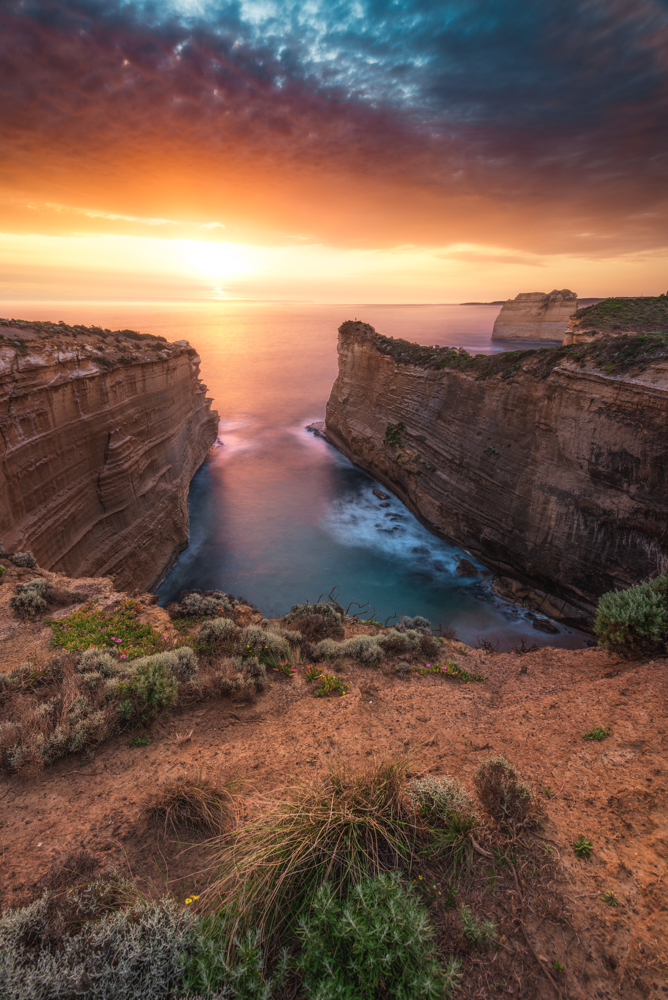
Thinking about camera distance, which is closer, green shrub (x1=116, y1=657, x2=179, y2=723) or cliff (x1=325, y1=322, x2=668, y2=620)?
green shrub (x1=116, y1=657, x2=179, y2=723)

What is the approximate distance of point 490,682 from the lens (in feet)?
27.8

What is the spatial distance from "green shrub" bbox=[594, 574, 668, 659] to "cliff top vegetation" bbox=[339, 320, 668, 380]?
9.50 meters

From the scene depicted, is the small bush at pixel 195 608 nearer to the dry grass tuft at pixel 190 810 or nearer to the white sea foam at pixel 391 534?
the dry grass tuft at pixel 190 810

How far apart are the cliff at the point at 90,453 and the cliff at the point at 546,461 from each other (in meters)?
13.4

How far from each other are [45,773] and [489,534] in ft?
57.4

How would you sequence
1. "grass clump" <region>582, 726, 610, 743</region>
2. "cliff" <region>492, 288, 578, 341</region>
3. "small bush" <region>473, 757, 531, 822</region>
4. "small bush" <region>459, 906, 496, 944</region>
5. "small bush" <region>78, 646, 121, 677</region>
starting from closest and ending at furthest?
"small bush" <region>459, 906, 496, 944</region> → "small bush" <region>473, 757, 531, 822</region> → "grass clump" <region>582, 726, 610, 743</region> → "small bush" <region>78, 646, 121, 677</region> → "cliff" <region>492, 288, 578, 341</region>

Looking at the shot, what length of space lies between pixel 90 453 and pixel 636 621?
1608 cm

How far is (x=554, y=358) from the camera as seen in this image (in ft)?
55.7

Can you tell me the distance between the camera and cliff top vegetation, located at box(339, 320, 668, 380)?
14.1 meters

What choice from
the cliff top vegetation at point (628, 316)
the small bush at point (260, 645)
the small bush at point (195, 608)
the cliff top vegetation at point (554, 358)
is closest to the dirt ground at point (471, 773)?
the small bush at point (260, 645)

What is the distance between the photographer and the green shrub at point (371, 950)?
2.56 metres

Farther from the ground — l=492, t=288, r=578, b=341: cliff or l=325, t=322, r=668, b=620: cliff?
l=492, t=288, r=578, b=341: cliff

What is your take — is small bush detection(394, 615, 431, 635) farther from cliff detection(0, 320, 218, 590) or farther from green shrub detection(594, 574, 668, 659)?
cliff detection(0, 320, 218, 590)

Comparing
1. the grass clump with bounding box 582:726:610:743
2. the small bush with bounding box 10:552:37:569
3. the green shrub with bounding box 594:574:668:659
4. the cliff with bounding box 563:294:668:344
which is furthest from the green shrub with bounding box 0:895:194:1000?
the cliff with bounding box 563:294:668:344
